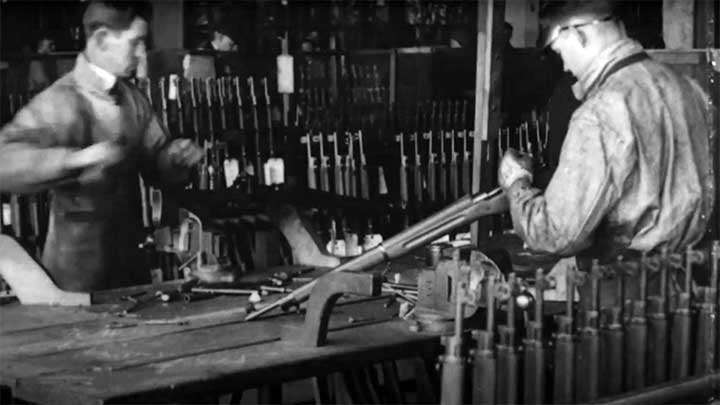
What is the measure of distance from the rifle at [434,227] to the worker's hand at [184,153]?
603 millimetres

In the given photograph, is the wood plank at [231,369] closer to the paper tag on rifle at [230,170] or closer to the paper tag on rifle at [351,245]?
the paper tag on rifle at [351,245]

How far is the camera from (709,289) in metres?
4.96

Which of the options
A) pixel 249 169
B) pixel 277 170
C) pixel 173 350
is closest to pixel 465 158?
pixel 277 170

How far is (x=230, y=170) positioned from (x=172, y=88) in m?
0.35

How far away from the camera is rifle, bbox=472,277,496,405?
4312 mm

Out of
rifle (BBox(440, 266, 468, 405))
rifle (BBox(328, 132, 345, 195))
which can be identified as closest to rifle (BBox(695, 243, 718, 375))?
rifle (BBox(440, 266, 468, 405))

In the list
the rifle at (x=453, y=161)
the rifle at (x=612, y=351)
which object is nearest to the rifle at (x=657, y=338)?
the rifle at (x=612, y=351)

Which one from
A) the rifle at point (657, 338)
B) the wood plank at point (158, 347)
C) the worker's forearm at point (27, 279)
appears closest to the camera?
the wood plank at point (158, 347)

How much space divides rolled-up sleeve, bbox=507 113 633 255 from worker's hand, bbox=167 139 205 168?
107 cm

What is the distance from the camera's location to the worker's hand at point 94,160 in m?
4.52

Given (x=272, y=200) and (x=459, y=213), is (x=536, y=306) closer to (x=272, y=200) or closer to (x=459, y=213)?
(x=459, y=213)

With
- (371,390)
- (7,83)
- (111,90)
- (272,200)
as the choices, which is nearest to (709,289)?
(371,390)

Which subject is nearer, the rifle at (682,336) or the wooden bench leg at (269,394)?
the wooden bench leg at (269,394)

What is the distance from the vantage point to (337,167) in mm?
5059
